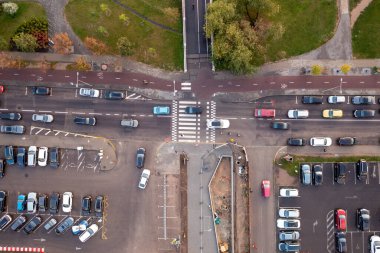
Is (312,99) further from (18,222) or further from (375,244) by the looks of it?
(18,222)

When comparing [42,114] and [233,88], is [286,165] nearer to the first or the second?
[233,88]

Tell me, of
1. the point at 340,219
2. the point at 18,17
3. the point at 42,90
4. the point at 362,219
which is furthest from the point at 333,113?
the point at 18,17

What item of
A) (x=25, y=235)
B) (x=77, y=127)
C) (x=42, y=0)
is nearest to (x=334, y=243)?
(x=77, y=127)

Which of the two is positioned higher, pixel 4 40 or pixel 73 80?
pixel 4 40

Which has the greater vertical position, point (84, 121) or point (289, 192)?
point (84, 121)

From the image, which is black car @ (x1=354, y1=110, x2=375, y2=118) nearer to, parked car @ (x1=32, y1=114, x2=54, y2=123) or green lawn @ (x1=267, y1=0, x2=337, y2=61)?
green lawn @ (x1=267, y1=0, x2=337, y2=61)
